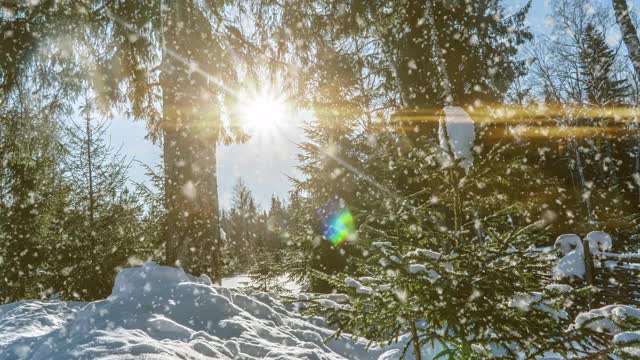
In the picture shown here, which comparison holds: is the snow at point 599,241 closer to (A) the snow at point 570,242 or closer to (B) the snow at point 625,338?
(A) the snow at point 570,242

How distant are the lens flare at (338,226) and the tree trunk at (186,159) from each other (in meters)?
3.99

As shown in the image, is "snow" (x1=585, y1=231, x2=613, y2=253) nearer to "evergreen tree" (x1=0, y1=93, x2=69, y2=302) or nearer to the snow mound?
the snow mound

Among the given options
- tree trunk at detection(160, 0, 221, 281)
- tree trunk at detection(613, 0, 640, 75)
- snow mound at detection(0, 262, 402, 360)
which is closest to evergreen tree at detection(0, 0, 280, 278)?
tree trunk at detection(160, 0, 221, 281)

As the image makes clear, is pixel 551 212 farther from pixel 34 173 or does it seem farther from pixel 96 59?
pixel 34 173

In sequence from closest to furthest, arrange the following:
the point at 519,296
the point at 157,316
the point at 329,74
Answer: the point at 519,296 < the point at 157,316 < the point at 329,74

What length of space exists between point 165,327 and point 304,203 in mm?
6995

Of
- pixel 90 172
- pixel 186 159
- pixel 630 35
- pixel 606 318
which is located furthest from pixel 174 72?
pixel 630 35

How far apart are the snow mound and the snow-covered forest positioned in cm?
2

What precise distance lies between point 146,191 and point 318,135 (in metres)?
4.79

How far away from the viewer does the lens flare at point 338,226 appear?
845cm

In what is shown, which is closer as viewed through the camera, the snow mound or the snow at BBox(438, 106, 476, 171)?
the snow at BBox(438, 106, 476, 171)

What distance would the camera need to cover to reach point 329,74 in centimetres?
665

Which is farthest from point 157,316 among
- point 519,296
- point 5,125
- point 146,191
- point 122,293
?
point 146,191

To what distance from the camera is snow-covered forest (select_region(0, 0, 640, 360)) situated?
203 centimetres
